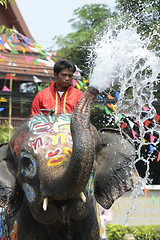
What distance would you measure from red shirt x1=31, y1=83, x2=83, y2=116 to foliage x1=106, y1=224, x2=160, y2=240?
6005mm

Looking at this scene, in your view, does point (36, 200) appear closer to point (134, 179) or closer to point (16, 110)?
point (134, 179)

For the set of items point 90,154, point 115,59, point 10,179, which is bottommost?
point 10,179

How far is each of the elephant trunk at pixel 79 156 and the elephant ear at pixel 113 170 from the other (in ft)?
3.34

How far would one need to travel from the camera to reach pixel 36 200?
360 cm

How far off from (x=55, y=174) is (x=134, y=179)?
48.4 inches

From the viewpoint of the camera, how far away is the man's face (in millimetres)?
4254

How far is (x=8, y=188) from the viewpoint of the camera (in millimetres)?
4188

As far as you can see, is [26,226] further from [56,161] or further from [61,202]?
[56,161]

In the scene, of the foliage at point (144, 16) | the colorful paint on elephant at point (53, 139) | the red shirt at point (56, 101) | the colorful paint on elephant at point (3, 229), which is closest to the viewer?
the colorful paint on elephant at point (53, 139)

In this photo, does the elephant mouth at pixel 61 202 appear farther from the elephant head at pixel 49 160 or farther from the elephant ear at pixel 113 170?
the elephant ear at pixel 113 170

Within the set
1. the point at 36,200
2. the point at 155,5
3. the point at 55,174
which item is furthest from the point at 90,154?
the point at 155,5

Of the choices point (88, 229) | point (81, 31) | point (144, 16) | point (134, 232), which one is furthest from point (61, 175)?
point (81, 31)

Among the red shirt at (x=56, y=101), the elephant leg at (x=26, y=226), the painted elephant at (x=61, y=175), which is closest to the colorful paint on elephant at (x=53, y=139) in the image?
the painted elephant at (x=61, y=175)

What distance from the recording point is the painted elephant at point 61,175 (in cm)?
321
